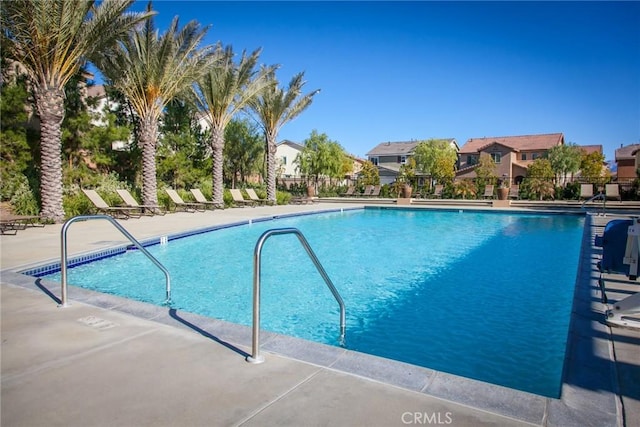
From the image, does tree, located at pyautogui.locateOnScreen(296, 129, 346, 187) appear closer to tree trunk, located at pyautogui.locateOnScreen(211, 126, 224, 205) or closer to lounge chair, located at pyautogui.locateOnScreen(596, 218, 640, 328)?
tree trunk, located at pyautogui.locateOnScreen(211, 126, 224, 205)

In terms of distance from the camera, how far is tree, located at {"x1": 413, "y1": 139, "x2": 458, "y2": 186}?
4666cm

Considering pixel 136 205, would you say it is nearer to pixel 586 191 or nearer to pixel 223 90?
pixel 223 90

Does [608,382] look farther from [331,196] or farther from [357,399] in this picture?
[331,196]

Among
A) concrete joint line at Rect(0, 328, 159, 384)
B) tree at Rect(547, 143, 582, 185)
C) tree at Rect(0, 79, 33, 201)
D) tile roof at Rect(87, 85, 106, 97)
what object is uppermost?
tile roof at Rect(87, 85, 106, 97)

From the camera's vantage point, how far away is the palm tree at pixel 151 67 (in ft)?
50.1

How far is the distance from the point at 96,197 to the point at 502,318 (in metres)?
13.6

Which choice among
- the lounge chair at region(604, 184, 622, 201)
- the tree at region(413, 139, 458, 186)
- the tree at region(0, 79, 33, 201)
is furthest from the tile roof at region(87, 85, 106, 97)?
the tree at region(413, 139, 458, 186)

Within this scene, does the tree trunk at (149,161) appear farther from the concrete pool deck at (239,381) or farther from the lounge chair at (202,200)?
the concrete pool deck at (239,381)

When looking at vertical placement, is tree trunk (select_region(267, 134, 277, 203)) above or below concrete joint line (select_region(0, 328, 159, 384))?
above

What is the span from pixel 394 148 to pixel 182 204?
46598 millimetres

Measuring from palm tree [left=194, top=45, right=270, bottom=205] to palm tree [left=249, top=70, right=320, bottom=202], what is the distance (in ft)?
6.86

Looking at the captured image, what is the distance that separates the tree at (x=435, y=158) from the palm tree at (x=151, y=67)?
116 ft

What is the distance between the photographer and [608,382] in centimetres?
265

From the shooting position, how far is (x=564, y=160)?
44531 mm
